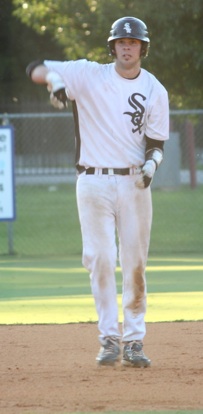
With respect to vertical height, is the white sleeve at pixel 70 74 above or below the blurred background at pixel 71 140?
above

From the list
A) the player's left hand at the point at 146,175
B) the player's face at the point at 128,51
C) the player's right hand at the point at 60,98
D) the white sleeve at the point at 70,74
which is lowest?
the player's left hand at the point at 146,175

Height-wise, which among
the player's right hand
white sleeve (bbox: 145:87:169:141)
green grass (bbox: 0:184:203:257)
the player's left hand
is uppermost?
the player's right hand

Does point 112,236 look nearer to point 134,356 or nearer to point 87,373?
point 134,356

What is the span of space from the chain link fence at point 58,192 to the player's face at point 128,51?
9.18m

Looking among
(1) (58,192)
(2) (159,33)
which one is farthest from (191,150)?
(2) (159,33)

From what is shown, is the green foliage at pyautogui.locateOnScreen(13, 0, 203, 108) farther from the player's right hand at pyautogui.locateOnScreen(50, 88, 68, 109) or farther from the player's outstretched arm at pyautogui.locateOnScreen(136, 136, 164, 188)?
the player's right hand at pyautogui.locateOnScreen(50, 88, 68, 109)

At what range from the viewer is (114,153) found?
770 cm

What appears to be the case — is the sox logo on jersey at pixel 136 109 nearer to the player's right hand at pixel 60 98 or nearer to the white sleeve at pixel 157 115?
the white sleeve at pixel 157 115

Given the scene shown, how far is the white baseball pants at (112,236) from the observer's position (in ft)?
25.2

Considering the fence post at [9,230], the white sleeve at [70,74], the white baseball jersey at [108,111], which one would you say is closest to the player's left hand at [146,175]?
the white baseball jersey at [108,111]

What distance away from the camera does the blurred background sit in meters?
20.3

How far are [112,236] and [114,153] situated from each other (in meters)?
0.55

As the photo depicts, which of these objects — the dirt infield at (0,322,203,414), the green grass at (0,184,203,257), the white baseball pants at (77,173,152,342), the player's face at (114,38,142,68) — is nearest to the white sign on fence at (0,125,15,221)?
the green grass at (0,184,203,257)

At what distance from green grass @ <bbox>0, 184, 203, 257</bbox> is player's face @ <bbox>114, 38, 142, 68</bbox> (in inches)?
393
